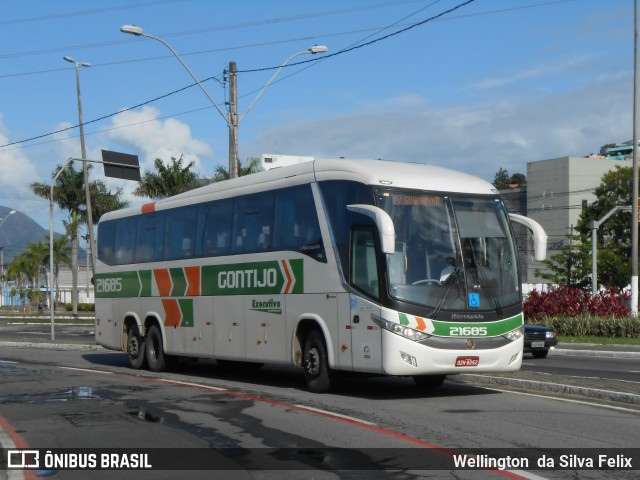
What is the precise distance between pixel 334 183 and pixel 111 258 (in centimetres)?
1044

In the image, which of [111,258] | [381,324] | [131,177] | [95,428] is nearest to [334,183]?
[381,324]

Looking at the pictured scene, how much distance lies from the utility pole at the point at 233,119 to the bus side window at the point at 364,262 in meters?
13.3

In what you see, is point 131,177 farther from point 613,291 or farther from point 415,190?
point 415,190

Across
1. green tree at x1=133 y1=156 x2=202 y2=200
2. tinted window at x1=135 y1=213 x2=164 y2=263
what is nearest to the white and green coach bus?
tinted window at x1=135 y1=213 x2=164 y2=263

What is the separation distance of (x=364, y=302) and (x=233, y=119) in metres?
15.0

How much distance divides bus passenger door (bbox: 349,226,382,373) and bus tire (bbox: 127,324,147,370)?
897cm

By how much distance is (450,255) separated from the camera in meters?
14.8

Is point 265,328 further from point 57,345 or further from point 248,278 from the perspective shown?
point 57,345

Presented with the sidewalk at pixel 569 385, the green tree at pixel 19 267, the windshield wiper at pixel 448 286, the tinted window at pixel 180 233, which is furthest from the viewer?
the green tree at pixel 19 267

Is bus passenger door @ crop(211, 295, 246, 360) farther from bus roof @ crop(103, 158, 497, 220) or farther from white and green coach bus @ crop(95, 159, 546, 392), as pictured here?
bus roof @ crop(103, 158, 497, 220)

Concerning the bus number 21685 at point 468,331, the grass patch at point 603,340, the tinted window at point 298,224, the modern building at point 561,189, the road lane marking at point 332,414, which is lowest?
the grass patch at point 603,340

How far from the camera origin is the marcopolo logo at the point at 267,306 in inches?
685

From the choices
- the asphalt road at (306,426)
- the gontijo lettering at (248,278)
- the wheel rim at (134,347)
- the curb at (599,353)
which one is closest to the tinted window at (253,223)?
the gontijo lettering at (248,278)

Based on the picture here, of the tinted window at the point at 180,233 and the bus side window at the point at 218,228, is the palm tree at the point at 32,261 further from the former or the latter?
the bus side window at the point at 218,228
